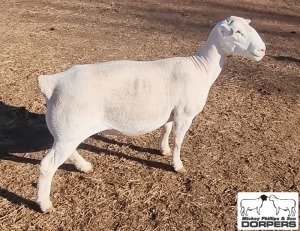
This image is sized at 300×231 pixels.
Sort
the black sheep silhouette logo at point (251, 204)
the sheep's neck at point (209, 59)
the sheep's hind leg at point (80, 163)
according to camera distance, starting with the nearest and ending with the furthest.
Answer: the black sheep silhouette logo at point (251, 204) → the sheep's neck at point (209, 59) → the sheep's hind leg at point (80, 163)

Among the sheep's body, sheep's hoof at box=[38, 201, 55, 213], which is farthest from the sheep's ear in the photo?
sheep's hoof at box=[38, 201, 55, 213]

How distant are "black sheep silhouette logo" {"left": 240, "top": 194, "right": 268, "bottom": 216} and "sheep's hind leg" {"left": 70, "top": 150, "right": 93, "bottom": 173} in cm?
175

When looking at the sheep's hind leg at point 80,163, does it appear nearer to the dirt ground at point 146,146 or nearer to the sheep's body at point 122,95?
the dirt ground at point 146,146

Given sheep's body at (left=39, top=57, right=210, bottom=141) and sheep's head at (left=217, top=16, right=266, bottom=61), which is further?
sheep's head at (left=217, top=16, right=266, bottom=61)

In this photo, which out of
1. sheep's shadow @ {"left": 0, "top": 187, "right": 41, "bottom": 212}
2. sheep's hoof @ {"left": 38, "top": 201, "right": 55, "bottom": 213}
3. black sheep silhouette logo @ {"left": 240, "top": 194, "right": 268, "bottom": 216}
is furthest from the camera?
black sheep silhouette logo @ {"left": 240, "top": 194, "right": 268, "bottom": 216}

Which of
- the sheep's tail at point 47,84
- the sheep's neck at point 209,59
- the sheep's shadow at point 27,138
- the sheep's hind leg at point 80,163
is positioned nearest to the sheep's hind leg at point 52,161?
the sheep's tail at point 47,84

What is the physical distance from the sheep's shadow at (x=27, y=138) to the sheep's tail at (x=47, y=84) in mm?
1282

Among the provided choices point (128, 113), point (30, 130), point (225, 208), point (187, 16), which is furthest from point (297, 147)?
point (187, 16)

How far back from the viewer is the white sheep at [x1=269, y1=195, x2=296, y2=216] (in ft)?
13.6

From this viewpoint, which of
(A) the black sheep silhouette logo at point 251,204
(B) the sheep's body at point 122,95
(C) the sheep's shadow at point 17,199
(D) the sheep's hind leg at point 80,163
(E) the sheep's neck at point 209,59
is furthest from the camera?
(D) the sheep's hind leg at point 80,163

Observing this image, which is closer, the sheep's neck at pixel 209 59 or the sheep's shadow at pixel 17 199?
the sheep's shadow at pixel 17 199

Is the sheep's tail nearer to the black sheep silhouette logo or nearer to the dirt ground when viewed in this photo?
the dirt ground

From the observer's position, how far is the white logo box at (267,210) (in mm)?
3990

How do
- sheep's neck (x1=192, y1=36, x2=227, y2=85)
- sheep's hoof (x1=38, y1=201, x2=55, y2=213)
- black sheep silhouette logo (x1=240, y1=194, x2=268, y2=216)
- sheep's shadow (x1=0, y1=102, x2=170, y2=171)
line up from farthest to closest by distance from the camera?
sheep's shadow (x1=0, y1=102, x2=170, y2=171) < sheep's neck (x1=192, y1=36, x2=227, y2=85) < black sheep silhouette logo (x1=240, y1=194, x2=268, y2=216) < sheep's hoof (x1=38, y1=201, x2=55, y2=213)
